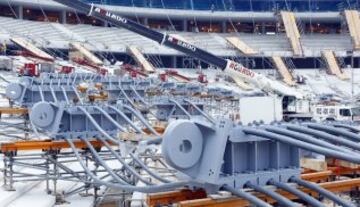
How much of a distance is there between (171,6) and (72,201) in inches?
2144

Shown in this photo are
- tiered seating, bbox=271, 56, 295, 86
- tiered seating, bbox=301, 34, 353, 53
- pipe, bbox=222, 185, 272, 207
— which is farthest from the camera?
tiered seating, bbox=301, 34, 353, 53

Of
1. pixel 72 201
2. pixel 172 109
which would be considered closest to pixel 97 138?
pixel 72 201

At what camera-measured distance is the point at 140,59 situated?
149ft

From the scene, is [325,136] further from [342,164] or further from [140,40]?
[140,40]

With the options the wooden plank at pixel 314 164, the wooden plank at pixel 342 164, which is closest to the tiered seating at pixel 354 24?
the wooden plank at pixel 342 164

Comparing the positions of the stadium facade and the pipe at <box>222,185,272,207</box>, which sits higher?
the stadium facade

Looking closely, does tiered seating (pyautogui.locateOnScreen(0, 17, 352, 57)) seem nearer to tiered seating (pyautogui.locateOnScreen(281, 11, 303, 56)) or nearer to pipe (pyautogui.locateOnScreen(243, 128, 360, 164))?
tiered seating (pyautogui.locateOnScreen(281, 11, 303, 56))

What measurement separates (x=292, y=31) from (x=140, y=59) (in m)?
16.5

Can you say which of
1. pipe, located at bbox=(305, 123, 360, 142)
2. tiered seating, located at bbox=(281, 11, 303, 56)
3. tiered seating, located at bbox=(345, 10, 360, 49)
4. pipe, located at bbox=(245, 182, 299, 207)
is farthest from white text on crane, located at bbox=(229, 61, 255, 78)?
tiered seating, located at bbox=(345, 10, 360, 49)

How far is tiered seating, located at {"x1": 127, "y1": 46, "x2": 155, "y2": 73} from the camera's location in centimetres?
4364

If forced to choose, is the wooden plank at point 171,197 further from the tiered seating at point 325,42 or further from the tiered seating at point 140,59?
the tiered seating at point 325,42

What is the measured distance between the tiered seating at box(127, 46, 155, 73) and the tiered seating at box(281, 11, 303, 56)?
13.9 meters

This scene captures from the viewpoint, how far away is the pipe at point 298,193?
445 cm

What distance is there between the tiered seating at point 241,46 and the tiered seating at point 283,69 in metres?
1.97
